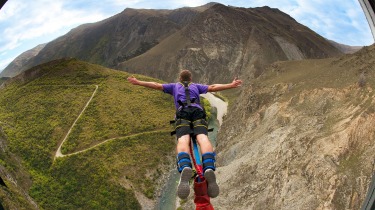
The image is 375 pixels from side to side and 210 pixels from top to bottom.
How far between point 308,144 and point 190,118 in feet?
93.3

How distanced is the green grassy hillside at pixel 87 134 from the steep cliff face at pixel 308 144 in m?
13.9

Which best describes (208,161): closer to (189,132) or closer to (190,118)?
(189,132)

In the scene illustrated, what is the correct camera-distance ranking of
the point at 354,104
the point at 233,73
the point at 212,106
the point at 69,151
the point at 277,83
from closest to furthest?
the point at 354,104, the point at 277,83, the point at 69,151, the point at 212,106, the point at 233,73

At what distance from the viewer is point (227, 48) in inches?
5069

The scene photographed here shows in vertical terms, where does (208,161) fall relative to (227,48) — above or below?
below

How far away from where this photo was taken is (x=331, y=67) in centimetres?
4756

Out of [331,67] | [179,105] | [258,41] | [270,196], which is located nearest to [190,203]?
[270,196]

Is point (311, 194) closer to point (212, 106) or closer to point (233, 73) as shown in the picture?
point (212, 106)

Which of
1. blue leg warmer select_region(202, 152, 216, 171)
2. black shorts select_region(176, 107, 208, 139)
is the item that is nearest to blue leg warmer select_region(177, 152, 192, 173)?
blue leg warmer select_region(202, 152, 216, 171)

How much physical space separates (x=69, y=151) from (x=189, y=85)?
187 feet

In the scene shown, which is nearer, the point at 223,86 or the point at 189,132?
the point at 189,132

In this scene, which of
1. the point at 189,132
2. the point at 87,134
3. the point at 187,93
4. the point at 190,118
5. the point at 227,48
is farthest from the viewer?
the point at 227,48

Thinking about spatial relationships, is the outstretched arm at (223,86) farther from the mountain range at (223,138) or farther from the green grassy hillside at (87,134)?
the green grassy hillside at (87,134)

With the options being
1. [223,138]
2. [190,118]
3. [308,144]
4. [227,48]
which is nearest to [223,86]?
[190,118]
